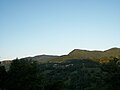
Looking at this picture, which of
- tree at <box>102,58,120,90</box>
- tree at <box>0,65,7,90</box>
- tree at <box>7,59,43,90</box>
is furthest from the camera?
tree at <box>0,65,7,90</box>

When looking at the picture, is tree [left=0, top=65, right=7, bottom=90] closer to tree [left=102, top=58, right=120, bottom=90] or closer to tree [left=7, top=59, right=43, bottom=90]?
tree [left=7, top=59, right=43, bottom=90]

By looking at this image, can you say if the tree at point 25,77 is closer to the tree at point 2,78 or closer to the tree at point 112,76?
the tree at point 2,78

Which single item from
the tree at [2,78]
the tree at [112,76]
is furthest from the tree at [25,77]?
the tree at [112,76]

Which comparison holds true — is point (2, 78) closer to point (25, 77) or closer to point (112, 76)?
point (25, 77)

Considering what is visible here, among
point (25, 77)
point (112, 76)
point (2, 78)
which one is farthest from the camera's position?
point (2, 78)

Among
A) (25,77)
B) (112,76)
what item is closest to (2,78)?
(25,77)

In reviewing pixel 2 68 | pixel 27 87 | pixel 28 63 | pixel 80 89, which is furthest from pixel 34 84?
pixel 80 89

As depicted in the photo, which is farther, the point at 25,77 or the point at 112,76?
the point at 25,77

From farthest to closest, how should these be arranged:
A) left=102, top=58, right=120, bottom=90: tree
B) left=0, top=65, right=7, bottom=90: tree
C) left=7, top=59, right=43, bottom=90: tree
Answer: left=0, top=65, right=7, bottom=90: tree < left=7, top=59, right=43, bottom=90: tree < left=102, top=58, right=120, bottom=90: tree

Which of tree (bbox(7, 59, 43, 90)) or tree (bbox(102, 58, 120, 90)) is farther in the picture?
tree (bbox(7, 59, 43, 90))

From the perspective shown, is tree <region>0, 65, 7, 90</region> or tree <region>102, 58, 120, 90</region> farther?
tree <region>0, 65, 7, 90</region>

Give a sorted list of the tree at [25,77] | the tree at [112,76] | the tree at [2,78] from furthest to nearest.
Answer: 1. the tree at [2,78]
2. the tree at [25,77]
3. the tree at [112,76]

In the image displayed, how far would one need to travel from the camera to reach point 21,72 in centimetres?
6612

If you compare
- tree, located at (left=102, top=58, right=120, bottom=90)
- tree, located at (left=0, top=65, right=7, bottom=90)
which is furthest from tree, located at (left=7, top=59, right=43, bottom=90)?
tree, located at (left=102, top=58, right=120, bottom=90)
